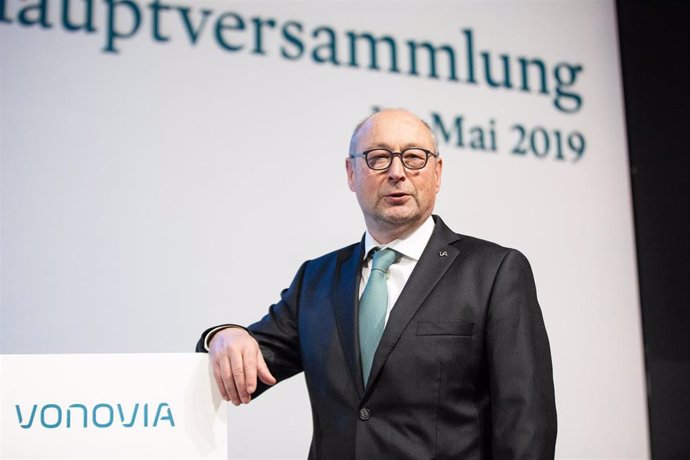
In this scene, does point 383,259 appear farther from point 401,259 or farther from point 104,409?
point 104,409

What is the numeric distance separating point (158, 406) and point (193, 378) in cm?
8

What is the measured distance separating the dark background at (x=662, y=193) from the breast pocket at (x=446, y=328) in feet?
5.75

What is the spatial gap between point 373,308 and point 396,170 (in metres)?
0.31

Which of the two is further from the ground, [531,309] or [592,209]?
[592,209]

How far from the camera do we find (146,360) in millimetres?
1503

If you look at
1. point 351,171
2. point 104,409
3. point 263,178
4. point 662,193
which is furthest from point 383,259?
point 662,193

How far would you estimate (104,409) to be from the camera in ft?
4.89

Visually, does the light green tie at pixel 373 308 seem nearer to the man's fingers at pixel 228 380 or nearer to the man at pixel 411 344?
the man at pixel 411 344

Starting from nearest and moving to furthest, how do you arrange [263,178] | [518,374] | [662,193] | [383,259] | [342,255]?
[518,374], [383,259], [342,255], [263,178], [662,193]

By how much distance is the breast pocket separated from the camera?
1.52m

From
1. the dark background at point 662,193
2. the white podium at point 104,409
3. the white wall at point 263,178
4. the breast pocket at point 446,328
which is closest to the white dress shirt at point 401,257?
the breast pocket at point 446,328

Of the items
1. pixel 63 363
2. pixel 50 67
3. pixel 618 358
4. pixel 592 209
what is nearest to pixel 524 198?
pixel 592 209

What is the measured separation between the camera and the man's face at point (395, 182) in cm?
170

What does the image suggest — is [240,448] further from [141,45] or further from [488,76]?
[488,76]
